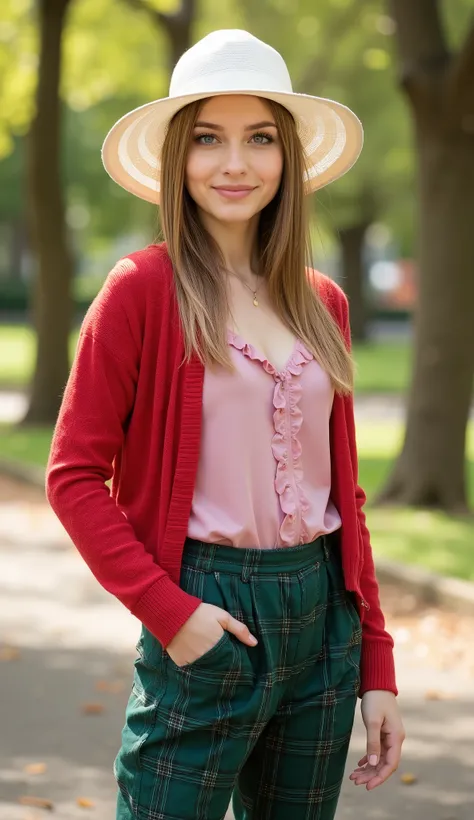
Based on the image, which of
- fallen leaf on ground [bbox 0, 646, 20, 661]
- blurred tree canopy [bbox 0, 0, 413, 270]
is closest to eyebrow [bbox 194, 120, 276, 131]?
fallen leaf on ground [bbox 0, 646, 20, 661]

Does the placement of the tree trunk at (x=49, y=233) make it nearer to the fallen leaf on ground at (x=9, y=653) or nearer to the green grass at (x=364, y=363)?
the green grass at (x=364, y=363)

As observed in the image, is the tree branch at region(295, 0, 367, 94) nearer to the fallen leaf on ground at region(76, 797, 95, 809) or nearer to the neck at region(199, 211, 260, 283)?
the fallen leaf on ground at region(76, 797, 95, 809)

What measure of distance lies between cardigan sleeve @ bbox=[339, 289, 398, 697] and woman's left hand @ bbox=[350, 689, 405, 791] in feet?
0.09

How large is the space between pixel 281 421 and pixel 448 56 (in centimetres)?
871

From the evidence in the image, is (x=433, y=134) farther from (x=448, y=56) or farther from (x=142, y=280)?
(x=142, y=280)

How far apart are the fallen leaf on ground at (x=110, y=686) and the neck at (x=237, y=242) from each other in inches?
150

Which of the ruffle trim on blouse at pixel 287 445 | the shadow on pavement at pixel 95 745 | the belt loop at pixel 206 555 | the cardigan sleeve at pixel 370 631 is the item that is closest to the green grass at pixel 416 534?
the shadow on pavement at pixel 95 745

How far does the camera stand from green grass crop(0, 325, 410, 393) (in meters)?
26.3

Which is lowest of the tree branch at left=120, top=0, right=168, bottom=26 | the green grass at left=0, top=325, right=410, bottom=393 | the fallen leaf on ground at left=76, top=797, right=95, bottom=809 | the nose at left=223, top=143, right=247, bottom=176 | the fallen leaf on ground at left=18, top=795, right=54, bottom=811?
the fallen leaf on ground at left=18, top=795, right=54, bottom=811

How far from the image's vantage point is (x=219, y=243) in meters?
3.04

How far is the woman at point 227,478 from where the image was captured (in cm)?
275

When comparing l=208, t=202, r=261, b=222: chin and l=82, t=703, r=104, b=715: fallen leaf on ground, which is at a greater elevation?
l=208, t=202, r=261, b=222: chin

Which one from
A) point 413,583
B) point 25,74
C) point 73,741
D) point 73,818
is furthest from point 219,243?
point 25,74

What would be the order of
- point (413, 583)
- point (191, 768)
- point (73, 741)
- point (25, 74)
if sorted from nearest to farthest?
1. point (191, 768)
2. point (73, 741)
3. point (413, 583)
4. point (25, 74)
